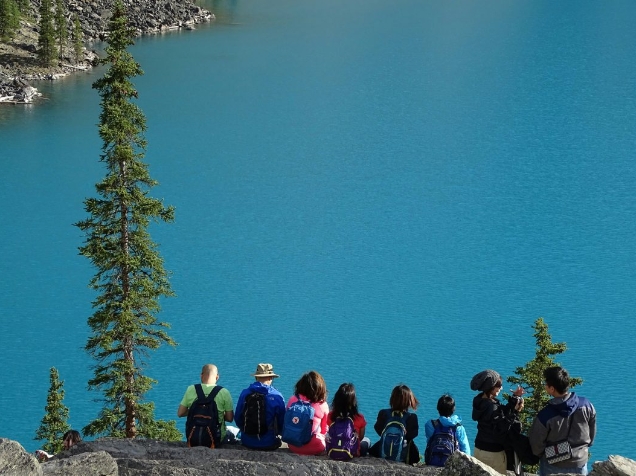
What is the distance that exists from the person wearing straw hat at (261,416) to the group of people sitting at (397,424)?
0.4 inches

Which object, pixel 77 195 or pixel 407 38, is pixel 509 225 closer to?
pixel 77 195

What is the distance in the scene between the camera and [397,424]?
30.0 feet

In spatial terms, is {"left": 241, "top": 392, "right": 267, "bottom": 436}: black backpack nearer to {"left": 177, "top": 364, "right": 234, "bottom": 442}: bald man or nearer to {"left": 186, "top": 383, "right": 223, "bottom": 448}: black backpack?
{"left": 177, "top": 364, "right": 234, "bottom": 442}: bald man

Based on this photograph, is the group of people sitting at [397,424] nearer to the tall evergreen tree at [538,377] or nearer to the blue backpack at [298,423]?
the blue backpack at [298,423]

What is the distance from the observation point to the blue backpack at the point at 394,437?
9.16 m

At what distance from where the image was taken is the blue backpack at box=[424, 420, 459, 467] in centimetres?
905

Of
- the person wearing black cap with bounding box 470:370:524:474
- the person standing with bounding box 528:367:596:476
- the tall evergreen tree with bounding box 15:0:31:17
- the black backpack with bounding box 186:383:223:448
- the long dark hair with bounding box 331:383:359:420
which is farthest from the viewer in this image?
the tall evergreen tree with bounding box 15:0:31:17

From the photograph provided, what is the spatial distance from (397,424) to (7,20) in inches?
2769

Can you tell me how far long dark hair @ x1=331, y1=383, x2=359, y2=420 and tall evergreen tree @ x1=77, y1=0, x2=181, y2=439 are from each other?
10157mm

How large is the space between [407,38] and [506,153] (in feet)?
111

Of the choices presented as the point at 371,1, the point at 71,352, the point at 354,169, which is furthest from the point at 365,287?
the point at 371,1

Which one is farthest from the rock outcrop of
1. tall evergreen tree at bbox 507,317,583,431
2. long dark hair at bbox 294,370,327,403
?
tall evergreen tree at bbox 507,317,583,431

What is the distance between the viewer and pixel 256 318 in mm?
33781

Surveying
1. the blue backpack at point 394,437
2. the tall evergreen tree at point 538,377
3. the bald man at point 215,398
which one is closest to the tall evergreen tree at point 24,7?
the tall evergreen tree at point 538,377
